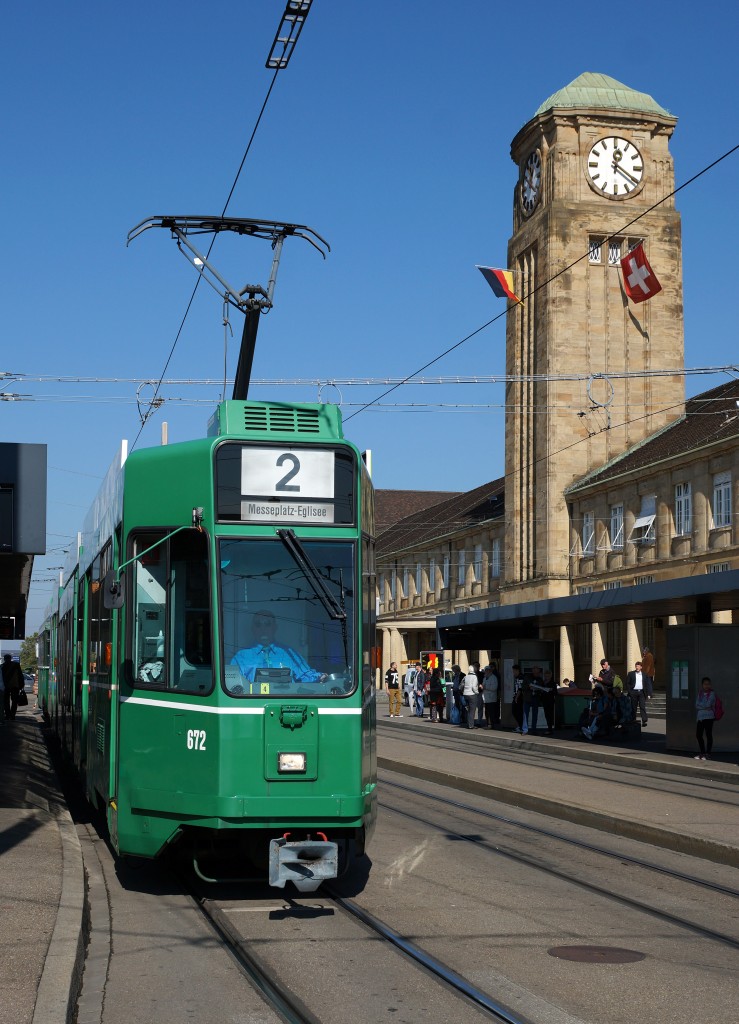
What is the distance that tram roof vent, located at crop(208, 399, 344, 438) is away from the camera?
10094 mm

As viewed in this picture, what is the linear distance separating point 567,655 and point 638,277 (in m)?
17.9

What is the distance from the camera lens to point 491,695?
3797 cm

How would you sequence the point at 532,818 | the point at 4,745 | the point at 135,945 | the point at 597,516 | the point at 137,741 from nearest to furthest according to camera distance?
the point at 135,945 < the point at 137,741 < the point at 532,818 < the point at 4,745 < the point at 597,516

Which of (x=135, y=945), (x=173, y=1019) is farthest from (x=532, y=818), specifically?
(x=173, y=1019)

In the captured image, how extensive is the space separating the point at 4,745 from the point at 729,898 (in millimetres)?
18475

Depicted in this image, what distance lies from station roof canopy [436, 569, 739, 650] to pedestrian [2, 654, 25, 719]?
1262 cm

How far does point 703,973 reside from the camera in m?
7.66

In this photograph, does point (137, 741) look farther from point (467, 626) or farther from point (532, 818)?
point (467, 626)

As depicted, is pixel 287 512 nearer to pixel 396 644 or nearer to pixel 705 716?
pixel 705 716

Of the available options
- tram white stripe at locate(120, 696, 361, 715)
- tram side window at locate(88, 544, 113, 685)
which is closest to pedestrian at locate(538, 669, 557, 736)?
tram side window at locate(88, 544, 113, 685)

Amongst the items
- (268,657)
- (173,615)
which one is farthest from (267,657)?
(173,615)

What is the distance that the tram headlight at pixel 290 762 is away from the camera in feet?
30.7

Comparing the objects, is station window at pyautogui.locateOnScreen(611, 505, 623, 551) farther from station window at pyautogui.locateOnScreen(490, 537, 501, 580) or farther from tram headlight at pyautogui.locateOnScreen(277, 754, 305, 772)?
tram headlight at pyautogui.locateOnScreen(277, 754, 305, 772)

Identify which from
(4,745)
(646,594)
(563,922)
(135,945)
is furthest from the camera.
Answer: (646,594)
